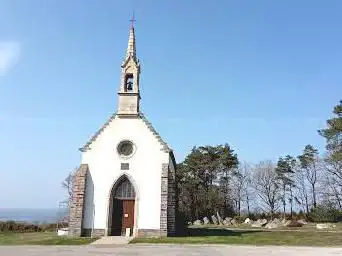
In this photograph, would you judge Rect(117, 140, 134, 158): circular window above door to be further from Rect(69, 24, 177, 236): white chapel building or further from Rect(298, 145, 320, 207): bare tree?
Rect(298, 145, 320, 207): bare tree

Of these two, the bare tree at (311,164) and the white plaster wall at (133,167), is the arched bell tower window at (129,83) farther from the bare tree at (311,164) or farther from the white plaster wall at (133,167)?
the bare tree at (311,164)

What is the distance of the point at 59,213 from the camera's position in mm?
52312

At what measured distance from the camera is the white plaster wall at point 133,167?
28609 millimetres

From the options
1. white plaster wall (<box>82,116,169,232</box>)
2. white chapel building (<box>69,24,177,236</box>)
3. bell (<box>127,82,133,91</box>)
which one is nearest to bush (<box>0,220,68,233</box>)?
white chapel building (<box>69,24,177,236</box>)

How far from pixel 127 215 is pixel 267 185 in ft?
156

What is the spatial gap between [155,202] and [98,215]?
13.3ft

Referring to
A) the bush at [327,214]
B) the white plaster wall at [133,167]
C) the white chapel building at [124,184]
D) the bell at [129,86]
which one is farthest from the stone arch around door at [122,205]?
the bush at [327,214]

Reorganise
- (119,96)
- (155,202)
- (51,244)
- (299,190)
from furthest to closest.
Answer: (299,190) < (119,96) < (155,202) < (51,244)

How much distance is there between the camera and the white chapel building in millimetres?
28438

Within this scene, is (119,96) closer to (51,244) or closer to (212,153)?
(51,244)

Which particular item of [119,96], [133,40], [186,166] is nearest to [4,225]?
[119,96]

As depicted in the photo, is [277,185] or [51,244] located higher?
[277,185]

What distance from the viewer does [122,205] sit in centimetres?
2912

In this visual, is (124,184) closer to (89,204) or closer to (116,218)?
(116,218)
